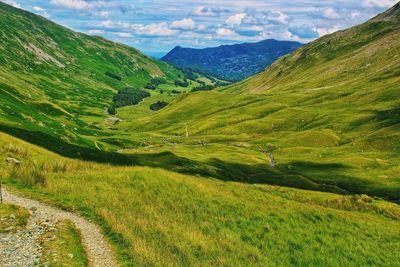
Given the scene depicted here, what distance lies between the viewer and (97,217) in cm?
2842

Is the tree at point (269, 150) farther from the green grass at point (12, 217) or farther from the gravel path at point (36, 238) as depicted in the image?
the green grass at point (12, 217)

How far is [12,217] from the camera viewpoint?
82.7 feet

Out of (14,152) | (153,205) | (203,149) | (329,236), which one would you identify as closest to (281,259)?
(329,236)

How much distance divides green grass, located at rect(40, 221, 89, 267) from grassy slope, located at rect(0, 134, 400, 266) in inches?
92.8

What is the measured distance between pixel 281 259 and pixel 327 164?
362ft

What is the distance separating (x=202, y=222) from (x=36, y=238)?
1501 centimetres

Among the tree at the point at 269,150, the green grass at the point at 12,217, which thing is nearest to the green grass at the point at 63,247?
the green grass at the point at 12,217

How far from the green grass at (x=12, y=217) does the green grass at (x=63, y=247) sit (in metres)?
2.07

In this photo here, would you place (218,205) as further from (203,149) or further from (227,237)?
(203,149)

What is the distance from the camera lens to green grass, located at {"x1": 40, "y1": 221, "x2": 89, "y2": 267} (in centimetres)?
2052

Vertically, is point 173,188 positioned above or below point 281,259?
above

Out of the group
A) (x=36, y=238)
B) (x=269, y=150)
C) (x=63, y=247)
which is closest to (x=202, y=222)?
(x=63, y=247)

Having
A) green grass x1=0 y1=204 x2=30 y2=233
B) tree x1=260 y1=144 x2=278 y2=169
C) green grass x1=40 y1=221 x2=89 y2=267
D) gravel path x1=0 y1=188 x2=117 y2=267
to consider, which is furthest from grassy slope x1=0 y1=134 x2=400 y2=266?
tree x1=260 y1=144 x2=278 y2=169

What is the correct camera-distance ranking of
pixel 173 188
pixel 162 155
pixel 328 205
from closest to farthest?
1. pixel 173 188
2. pixel 328 205
3. pixel 162 155
